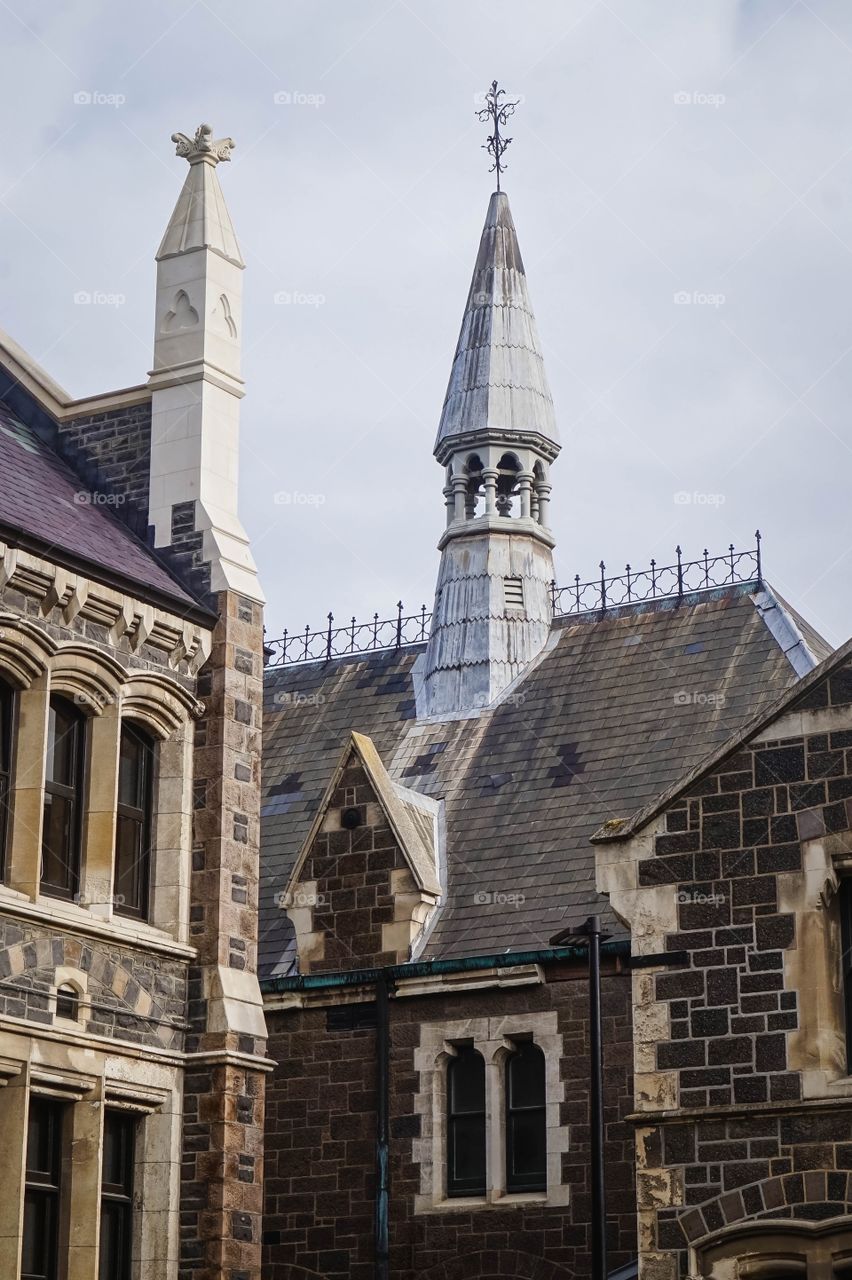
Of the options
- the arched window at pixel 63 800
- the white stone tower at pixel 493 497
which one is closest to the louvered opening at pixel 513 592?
the white stone tower at pixel 493 497

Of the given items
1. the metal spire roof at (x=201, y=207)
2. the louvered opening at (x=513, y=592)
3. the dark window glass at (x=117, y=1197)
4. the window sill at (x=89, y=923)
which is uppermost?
the metal spire roof at (x=201, y=207)

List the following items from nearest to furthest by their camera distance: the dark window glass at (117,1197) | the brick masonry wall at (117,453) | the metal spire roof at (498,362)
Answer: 1. the dark window glass at (117,1197)
2. the brick masonry wall at (117,453)
3. the metal spire roof at (498,362)

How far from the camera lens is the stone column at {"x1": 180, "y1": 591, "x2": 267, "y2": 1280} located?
19703mm

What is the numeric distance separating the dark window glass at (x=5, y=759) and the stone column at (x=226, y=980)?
2.29 metres

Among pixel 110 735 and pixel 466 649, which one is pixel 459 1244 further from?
pixel 466 649

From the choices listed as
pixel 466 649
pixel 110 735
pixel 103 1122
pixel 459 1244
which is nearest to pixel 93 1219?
pixel 103 1122

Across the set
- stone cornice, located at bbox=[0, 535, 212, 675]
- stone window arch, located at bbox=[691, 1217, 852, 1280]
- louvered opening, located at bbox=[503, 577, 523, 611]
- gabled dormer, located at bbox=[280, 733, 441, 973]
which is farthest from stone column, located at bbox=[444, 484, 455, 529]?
stone window arch, located at bbox=[691, 1217, 852, 1280]

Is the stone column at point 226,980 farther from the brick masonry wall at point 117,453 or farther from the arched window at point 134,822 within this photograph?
the brick masonry wall at point 117,453

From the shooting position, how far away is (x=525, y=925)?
25734mm

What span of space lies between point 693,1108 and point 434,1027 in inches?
313

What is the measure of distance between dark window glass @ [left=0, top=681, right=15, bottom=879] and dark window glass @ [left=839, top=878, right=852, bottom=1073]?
23.2 ft

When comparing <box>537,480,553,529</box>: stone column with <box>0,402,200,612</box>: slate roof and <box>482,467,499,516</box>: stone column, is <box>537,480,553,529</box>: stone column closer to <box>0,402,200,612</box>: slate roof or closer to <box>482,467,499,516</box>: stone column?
<box>482,467,499,516</box>: stone column

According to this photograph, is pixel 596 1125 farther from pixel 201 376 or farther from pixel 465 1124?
pixel 201 376

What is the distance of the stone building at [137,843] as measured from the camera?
1877 centimetres
